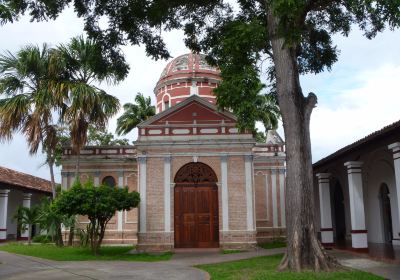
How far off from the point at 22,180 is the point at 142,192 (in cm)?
1429

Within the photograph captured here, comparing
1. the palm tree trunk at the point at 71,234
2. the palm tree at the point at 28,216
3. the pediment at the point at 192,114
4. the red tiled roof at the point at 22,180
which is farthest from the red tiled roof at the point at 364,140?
the red tiled roof at the point at 22,180

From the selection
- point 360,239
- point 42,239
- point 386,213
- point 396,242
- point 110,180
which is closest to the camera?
point 360,239

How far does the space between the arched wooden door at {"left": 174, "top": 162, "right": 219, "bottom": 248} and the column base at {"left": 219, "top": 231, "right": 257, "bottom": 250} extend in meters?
0.49

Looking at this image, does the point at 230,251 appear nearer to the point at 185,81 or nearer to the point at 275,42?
the point at 275,42

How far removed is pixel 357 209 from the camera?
16.9 m

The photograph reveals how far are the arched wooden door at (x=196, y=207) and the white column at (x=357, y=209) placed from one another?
595 cm

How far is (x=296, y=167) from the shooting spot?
12453 millimetres

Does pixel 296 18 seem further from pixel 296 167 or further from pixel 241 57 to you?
pixel 296 167

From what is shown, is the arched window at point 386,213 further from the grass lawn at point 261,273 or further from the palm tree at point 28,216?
the palm tree at point 28,216

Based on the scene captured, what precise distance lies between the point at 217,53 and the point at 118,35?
322 cm

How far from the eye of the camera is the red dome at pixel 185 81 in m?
29.3

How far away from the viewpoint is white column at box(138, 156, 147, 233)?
1978cm

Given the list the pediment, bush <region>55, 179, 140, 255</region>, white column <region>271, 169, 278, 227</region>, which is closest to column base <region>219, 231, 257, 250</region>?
bush <region>55, 179, 140, 255</region>

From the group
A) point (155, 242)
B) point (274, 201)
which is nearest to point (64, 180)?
point (155, 242)
